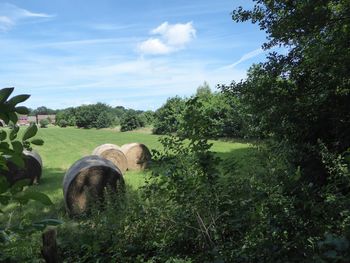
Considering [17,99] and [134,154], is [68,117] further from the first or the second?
[17,99]

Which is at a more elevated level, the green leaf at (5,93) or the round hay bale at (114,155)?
the green leaf at (5,93)

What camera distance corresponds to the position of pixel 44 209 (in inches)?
412

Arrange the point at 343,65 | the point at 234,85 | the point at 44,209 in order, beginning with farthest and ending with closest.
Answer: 1. the point at 44,209
2. the point at 234,85
3. the point at 343,65

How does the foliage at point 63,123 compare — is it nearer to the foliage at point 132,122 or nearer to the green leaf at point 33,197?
the foliage at point 132,122

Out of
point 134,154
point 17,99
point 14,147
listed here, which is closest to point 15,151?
point 14,147

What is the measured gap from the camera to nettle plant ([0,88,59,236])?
128 centimetres

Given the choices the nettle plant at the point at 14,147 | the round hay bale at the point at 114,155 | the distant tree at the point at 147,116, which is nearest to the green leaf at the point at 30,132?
the nettle plant at the point at 14,147

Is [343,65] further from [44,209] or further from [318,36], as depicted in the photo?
[44,209]

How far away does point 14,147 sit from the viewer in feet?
4.81

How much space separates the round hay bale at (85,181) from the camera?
10.7m

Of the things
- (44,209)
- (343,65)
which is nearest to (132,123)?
(44,209)

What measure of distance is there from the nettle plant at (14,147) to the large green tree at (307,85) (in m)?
6.01

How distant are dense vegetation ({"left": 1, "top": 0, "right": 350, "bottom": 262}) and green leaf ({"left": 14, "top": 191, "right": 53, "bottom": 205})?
1544 mm

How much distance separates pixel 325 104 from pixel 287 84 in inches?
35.5
